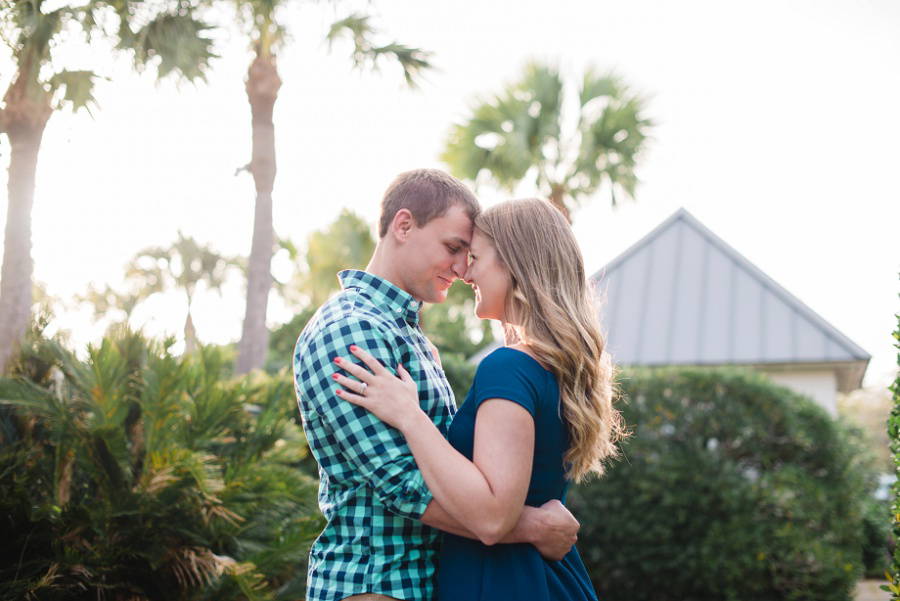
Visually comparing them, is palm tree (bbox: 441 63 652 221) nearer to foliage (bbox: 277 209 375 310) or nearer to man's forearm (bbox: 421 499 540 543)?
foliage (bbox: 277 209 375 310)

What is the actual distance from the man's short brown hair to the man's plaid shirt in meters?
0.44

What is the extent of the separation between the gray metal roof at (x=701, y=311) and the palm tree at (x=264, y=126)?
5.30 metres

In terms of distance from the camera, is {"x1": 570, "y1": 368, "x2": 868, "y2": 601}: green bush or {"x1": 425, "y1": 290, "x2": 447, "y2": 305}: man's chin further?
{"x1": 570, "y1": 368, "x2": 868, "y2": 601}: green bush

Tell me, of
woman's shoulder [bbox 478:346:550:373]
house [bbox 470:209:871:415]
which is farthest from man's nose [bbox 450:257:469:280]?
house [bbox 470:209:871:415]

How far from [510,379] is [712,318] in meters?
12.6

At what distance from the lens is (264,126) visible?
38.5ft

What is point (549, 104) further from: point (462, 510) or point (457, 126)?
point (462, 510)

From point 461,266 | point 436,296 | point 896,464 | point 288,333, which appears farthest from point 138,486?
point 288,333

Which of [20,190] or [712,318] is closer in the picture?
[20,190]

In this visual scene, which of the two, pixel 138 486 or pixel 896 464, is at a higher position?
pixel 896 464

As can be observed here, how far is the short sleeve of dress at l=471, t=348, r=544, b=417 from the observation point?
7.00ft

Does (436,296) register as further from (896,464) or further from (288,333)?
(288,333)

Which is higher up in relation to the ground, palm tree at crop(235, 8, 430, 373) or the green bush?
palm tree at crop(235, 8, 430, 373)

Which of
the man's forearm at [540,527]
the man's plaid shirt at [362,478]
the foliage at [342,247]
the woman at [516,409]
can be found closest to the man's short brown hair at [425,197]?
the woman at [516,409]
